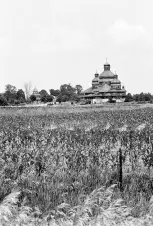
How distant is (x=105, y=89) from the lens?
4633 inches

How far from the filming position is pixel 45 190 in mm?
7680

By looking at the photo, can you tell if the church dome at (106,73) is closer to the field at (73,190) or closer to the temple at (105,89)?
the temple at (105,89)

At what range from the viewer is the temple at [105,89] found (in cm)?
11725

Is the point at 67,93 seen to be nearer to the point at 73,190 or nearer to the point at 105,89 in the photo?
the point at 105,89

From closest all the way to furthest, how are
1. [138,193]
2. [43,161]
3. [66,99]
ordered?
[138,193] → [43,161] → [66,99]

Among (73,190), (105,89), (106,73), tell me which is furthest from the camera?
(106,73)

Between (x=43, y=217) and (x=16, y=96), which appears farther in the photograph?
(x=16, y=96)

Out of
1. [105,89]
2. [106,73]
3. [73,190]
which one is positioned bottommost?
[73,190]

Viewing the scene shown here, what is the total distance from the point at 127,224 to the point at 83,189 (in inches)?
80.4

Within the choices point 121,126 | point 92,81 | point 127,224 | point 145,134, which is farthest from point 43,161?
point 92,81

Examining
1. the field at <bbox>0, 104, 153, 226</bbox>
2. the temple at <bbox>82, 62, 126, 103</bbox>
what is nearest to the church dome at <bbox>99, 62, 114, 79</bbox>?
the temple at <bbox>82, 62, 126, 103</bbox>

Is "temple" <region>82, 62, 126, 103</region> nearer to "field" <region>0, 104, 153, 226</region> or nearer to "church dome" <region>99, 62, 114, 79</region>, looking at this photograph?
"church dome" <region>99, 62, 114, 79</region>

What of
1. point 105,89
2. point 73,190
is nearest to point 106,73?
point 105,89

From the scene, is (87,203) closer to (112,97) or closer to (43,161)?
(43,161)
